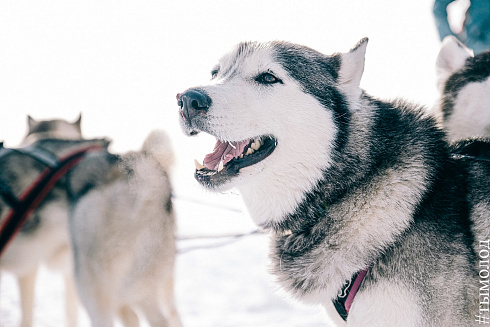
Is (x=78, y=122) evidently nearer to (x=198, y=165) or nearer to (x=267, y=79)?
(x=198, y=165)

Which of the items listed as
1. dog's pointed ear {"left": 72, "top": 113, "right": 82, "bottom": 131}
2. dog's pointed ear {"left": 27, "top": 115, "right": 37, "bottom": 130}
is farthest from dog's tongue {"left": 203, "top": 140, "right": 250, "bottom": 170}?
dog's pointed ear {"left": 27, "top": 115, "right": 37, "bottom": 130}

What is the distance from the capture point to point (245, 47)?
5.26ft

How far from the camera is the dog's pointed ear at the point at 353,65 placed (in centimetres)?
149

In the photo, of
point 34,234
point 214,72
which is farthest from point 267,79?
point 34,234

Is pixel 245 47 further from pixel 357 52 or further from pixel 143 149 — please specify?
pixel 143 149

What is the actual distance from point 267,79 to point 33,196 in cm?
157

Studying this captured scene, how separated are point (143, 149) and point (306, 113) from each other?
133 cm

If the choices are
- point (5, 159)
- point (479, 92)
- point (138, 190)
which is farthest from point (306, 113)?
point (5, 159)

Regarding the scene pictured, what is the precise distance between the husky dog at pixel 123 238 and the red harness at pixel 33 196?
69 millimetres

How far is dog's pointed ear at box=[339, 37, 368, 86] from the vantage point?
1.49 m

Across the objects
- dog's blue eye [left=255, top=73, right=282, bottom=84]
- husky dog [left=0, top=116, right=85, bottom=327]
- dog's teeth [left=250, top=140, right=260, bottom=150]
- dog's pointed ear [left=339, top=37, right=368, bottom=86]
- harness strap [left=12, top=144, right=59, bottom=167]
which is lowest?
husky dog [left=0, top=116, right=85, bottom=327]

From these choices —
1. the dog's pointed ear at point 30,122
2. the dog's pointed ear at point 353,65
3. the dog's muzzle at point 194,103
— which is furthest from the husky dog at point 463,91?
the dog's pointed ear at point 30,122

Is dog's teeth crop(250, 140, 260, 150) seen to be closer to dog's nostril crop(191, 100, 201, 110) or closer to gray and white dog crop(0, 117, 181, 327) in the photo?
dog's nostril crop(191, 100, 201, 110)

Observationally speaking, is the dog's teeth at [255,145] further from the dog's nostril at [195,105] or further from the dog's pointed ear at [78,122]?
the dog's pointed ear at [78,122]
